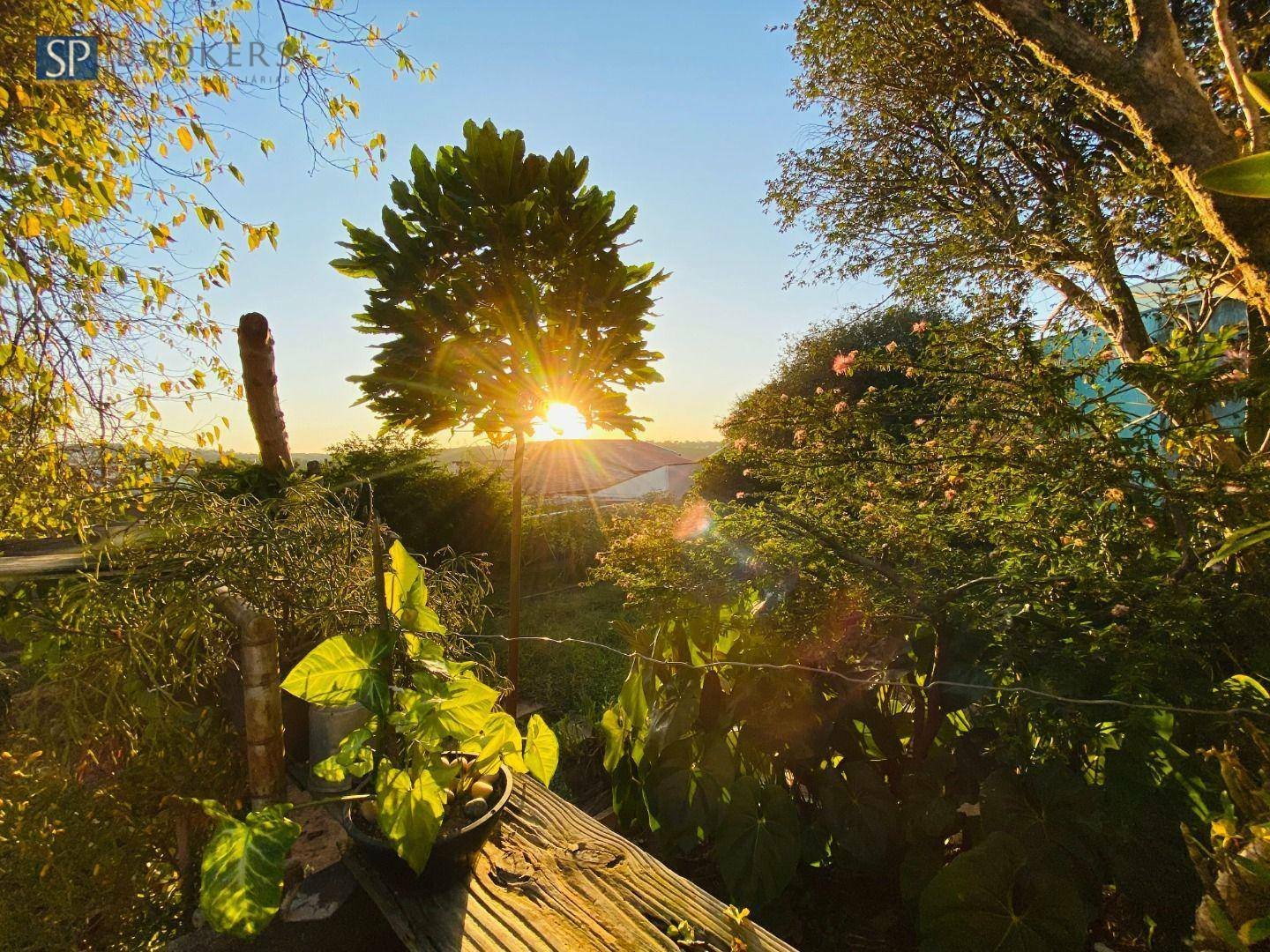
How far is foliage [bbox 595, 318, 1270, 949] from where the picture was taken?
1413 millimetres

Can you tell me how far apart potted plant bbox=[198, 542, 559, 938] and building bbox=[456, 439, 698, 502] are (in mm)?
5778

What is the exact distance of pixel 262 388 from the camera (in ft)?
8.25

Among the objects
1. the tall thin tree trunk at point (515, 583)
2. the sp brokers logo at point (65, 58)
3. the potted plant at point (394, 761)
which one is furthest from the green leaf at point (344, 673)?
the sp brokers logo at point (65, 58)

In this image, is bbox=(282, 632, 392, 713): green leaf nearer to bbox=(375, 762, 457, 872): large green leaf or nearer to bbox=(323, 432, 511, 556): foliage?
bbox=(375, 762, 457, 872): large green leaf

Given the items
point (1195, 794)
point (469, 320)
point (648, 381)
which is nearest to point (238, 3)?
point (469, 320)

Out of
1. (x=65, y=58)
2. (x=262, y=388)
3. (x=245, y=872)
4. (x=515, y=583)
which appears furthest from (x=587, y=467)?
(x=245, y=872)

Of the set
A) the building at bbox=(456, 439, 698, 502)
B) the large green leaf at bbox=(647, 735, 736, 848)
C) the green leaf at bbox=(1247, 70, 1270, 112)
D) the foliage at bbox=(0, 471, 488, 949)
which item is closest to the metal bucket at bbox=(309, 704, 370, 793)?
the foliage at bbox=(0, 471, 488, 949)

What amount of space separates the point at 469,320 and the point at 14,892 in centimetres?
244

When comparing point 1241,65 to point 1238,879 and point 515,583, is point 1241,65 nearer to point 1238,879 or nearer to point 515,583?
point 1238,879

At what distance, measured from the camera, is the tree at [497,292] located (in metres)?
2.77

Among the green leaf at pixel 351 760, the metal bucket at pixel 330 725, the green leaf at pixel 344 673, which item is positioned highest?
the green leaf at pixel 344 673

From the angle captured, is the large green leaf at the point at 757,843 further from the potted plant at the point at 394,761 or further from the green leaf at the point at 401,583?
the green leaf at the point at 401,583

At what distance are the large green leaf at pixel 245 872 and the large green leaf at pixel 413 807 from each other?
0.47 ft

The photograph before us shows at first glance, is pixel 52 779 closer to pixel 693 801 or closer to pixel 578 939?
pixel 578 939
